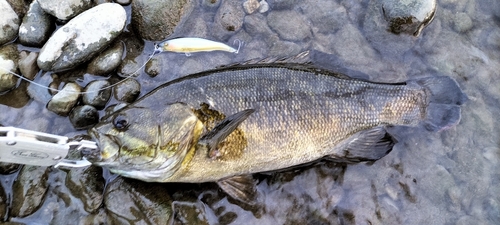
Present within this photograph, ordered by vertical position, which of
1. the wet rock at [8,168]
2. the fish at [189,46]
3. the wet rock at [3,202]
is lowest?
the wet rock at [3,202]

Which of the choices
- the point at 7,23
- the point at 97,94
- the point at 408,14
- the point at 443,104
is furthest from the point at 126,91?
the point at 443,104

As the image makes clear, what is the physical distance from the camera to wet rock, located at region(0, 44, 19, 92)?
3801mm

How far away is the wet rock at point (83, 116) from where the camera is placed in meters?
3.77

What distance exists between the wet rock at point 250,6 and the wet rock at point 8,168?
2840 mm

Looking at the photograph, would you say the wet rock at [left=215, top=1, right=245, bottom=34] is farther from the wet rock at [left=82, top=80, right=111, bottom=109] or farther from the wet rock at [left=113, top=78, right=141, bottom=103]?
the wet rock at [left=82, top=80, right=111, bottom=109]

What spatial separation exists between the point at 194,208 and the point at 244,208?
1.60ft

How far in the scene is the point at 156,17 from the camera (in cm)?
413

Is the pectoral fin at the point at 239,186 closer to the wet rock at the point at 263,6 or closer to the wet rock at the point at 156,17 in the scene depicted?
the wet rock at the point at 156,17

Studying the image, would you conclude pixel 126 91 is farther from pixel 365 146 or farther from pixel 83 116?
pixel 365 146

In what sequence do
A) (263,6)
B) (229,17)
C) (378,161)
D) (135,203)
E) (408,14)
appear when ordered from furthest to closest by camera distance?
(263,6)
(229,17)
(408,14)
(378,161)
(135,203)

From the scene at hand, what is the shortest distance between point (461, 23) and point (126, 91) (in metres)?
3.86

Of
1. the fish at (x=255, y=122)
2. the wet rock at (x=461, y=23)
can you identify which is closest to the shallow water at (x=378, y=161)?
the wet rock at (x=461, y=23)

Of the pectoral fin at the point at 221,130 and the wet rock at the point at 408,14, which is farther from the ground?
the wet rock at the point at 408,14

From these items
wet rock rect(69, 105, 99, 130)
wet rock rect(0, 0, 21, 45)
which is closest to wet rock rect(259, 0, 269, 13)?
wet rock rect(69, 105, 99, 130)
